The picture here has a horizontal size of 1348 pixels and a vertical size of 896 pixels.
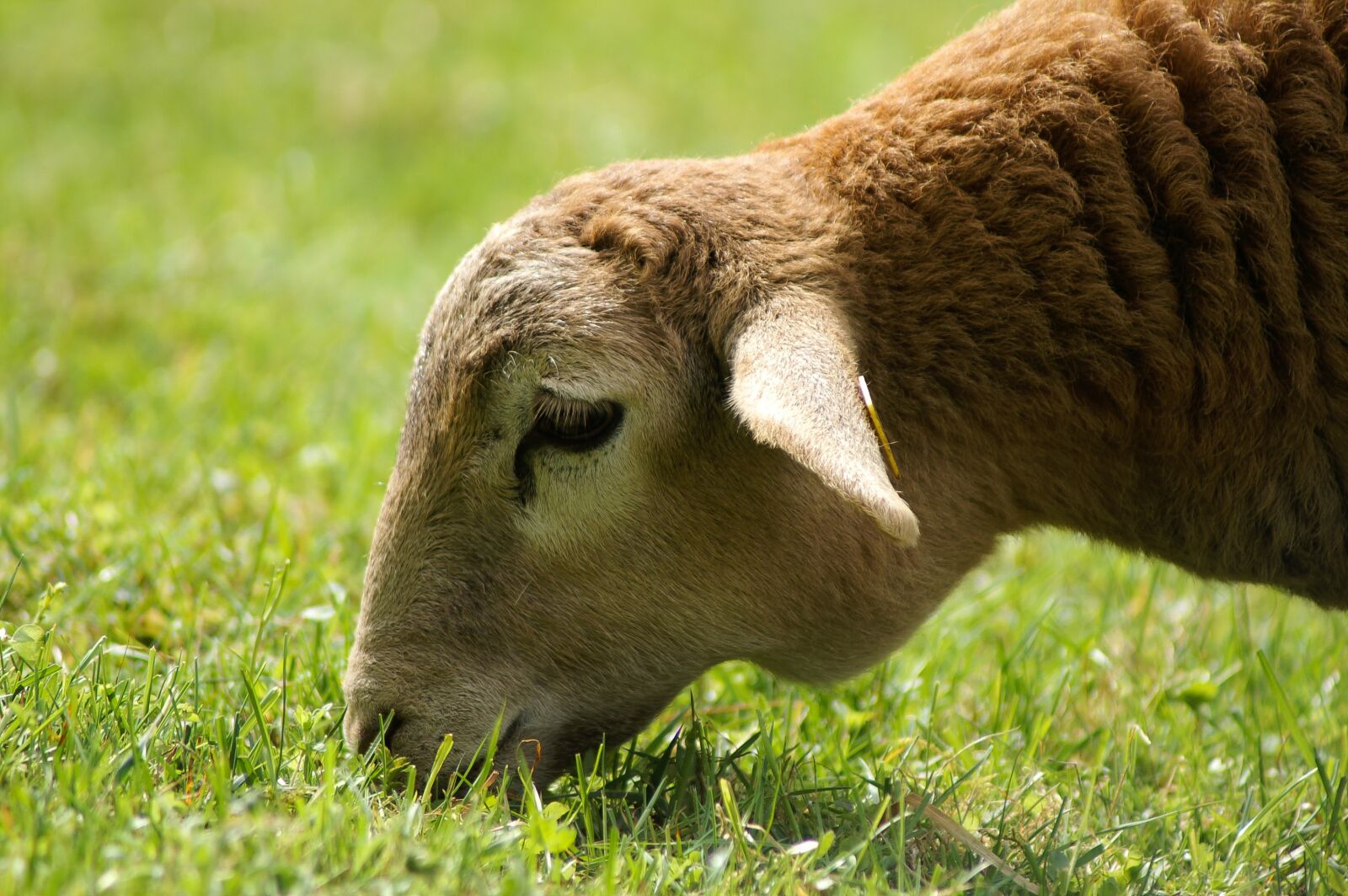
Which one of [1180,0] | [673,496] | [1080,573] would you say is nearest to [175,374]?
[673,496]

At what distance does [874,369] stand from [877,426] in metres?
0.35

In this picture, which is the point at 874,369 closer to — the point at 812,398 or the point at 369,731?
the point at 812,398

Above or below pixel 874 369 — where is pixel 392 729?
below

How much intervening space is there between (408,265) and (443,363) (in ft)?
16.0

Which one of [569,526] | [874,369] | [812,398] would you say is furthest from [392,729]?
[874,369]

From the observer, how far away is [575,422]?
348cm

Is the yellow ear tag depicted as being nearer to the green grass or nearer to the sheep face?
the sheep face

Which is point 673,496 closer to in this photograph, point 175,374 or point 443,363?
point 443,363

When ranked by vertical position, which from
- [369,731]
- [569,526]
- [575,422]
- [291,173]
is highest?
[291,173]

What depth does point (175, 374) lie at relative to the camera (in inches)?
253

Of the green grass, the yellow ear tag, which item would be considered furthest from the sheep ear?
the green grass

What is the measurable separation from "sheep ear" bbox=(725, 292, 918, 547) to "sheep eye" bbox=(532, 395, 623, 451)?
342 mm

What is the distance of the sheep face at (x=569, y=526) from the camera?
11.4 feet

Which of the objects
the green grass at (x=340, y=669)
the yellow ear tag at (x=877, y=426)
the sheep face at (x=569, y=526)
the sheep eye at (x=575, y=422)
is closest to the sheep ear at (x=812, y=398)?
the yellow ear tag at (x=877, y=426)
